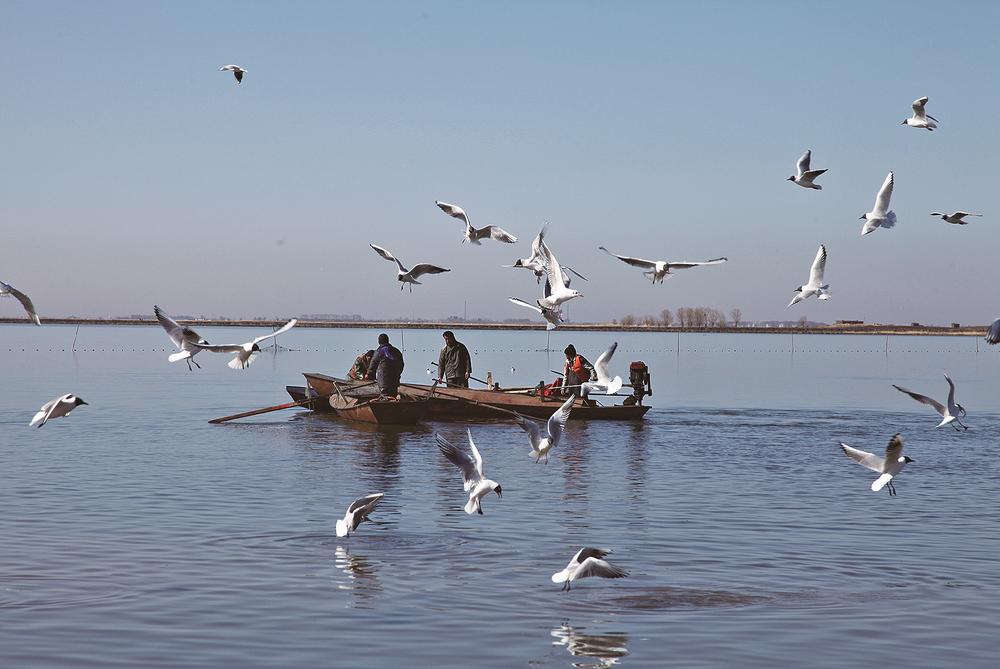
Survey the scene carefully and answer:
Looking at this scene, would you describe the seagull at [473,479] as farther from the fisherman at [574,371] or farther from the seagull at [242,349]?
the fisherman at [574,371]

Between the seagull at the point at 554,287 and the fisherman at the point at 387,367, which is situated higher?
the seagull at the point at 554,287

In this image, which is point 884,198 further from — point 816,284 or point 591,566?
point 591,566

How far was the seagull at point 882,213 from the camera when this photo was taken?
13477mm

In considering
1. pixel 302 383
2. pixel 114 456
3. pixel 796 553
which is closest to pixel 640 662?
pixel 796 553

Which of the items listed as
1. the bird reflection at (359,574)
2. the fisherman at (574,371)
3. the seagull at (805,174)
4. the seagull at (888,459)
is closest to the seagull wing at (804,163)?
the seagull at (805,174)

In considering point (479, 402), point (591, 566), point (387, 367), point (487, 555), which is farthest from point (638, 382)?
point (591, 566)

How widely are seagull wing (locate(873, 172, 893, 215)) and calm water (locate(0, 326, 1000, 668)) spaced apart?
4.75 meters

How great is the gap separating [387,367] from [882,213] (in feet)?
74.9

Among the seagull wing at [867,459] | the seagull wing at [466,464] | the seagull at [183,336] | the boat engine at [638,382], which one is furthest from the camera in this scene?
the boat engine at [638,382]

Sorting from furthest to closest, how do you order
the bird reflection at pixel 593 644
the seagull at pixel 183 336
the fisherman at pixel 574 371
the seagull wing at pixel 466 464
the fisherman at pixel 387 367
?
the fisherman at pixel 574 371 < the fisherman at pixel 387 367 < the seagull wing at pixel 466 464 < the seagull at pixel 183 336 < the bird reflection at pixel 593 644

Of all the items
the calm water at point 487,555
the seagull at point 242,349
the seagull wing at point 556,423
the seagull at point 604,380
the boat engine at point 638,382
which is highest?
the seagull at point 242,349

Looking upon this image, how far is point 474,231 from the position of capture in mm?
15781

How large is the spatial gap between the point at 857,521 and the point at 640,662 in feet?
30.5

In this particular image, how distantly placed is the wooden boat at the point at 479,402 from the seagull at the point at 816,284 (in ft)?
68.8
